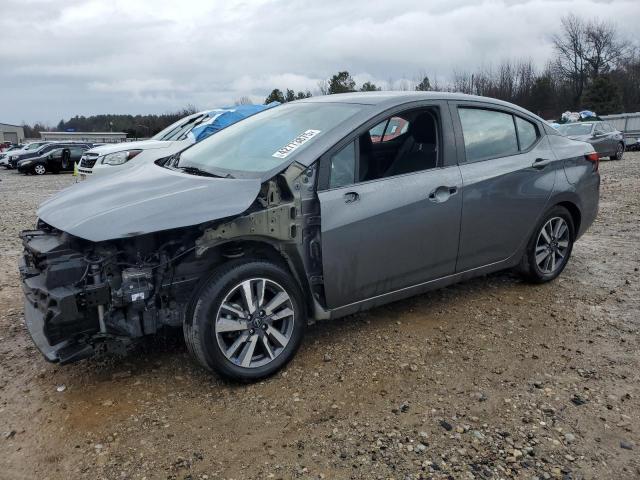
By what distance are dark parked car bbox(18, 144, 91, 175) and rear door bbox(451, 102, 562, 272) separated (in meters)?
24.4

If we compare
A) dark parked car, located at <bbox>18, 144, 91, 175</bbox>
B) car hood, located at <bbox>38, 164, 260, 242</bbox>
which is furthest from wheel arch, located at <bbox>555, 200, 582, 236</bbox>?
dark parked car, located at <bbox>18, 144, 91, 175</bbox>

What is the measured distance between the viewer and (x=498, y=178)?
4.06m

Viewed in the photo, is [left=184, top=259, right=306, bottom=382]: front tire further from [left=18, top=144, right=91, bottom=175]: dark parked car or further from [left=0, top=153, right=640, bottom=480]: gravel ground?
[left=18, top=144, right=91, bottom=175]: dark parked car

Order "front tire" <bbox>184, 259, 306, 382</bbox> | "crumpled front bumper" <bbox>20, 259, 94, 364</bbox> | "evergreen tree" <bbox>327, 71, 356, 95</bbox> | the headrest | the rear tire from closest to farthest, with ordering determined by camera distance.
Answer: "crumpled front bumper" <bbox>20, 259, 94, 364</bbox> < "front tire" <bbox>184, 259, 306, 382</bbox> < the headrest < the rear tire < "evergreen tree" <bbox>327, 71, 356, 95</bbox>

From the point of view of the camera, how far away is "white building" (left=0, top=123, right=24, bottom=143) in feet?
272

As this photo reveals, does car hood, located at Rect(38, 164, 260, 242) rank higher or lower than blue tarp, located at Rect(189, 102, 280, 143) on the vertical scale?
lower

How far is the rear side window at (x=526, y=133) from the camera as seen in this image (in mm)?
4427

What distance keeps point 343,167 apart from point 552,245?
2.40 meters

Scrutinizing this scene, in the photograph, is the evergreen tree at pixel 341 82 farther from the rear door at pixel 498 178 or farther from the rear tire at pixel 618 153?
the rear door at pixel 498 178

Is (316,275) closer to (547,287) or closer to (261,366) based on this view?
(261,366)

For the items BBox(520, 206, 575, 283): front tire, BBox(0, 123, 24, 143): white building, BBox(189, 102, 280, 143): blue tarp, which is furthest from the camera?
BBox(0, 123, 24, 143): white building

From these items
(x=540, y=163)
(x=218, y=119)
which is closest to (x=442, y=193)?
(x=540, y=163)

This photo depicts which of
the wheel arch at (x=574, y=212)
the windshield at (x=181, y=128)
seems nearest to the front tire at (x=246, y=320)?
the wheel arch at (x=574, y=212)

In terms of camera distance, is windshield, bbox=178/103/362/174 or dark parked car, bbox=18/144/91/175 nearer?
windshield, bbox=178/103/362/174
